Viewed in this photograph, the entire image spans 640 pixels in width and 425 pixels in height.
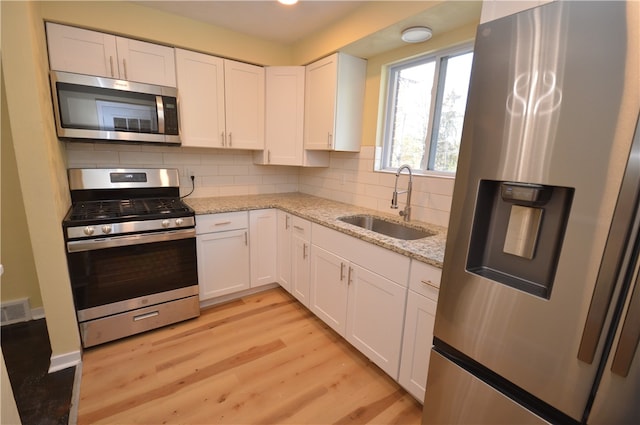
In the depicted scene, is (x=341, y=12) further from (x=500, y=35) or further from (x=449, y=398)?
(x=449, y=398)

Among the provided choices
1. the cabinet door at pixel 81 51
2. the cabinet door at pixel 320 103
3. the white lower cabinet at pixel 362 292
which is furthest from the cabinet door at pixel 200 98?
the white lower cabinet at pixel 362 292

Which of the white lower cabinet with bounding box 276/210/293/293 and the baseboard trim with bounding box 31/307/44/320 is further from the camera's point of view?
the white lower cabinet with bounding box 276/210/293/293

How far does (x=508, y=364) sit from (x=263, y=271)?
83.7 inches

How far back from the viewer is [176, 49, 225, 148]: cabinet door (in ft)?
7.57

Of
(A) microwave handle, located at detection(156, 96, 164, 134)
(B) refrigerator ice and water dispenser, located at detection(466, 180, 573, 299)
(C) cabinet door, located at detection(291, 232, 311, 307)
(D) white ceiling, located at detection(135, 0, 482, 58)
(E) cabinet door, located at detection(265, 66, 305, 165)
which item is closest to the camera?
(B) refrigerator ice and water dispenser, located at detection(466, 180, 573, 299)

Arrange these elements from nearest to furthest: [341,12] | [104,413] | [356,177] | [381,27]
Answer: [104,413] < [381,27] < [341,12] < [356,177]

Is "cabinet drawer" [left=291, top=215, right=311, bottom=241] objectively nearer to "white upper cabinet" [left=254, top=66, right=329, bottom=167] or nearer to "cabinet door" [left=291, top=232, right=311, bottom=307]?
"cabinet door" [left=291, top=232, right=311, bottom=307]

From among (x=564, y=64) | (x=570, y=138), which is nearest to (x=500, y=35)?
(x=564, y=64)

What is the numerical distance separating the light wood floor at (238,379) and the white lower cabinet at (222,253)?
1.03ft

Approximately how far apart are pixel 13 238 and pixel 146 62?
163 centimetres

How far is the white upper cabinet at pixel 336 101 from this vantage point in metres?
2.32

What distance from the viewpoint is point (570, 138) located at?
2.31 feet

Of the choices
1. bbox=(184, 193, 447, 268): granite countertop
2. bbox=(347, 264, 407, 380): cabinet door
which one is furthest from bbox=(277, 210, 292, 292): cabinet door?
bbox=(347, 264, 407, 380): cabinet door

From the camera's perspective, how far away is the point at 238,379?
173cm
